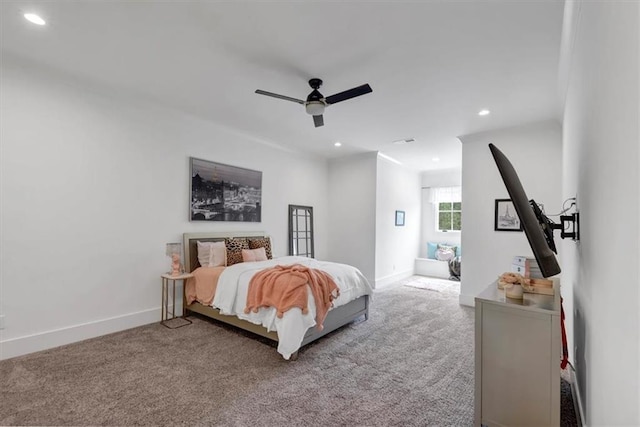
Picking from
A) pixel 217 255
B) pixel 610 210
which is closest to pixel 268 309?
pixel 217 255

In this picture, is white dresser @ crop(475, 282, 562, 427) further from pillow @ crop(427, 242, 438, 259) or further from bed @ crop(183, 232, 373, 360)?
pillow @ crop(427, 242, 438, 259)

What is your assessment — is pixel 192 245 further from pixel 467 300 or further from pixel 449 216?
pixel 449 216

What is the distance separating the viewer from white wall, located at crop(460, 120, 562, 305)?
14.0 feet

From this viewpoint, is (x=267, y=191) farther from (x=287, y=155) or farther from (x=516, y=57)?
(x=516, y=57)

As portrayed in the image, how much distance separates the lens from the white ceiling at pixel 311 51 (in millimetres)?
2164

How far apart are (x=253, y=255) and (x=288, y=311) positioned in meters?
1.86

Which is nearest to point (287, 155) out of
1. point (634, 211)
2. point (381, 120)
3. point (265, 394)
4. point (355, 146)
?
point (355, 146)

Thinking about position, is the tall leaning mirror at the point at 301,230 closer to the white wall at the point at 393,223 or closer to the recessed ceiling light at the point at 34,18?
the white wall at the point at 393,223

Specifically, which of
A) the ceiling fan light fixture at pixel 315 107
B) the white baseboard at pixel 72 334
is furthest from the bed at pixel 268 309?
the ceiling fan light fixture at pixel 315 107

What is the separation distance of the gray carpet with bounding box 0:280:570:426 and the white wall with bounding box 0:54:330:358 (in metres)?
0.39

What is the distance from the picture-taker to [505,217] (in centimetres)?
454

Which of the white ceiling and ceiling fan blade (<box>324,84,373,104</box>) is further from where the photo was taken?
ceiling fan blade (<box>324,84,373,104</box>)

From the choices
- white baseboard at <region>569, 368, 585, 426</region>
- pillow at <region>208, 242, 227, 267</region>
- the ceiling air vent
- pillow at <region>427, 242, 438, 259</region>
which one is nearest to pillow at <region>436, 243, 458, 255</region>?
pillow at <region>427, 242, 438, 259</region>

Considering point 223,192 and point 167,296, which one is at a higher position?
point 223,192
